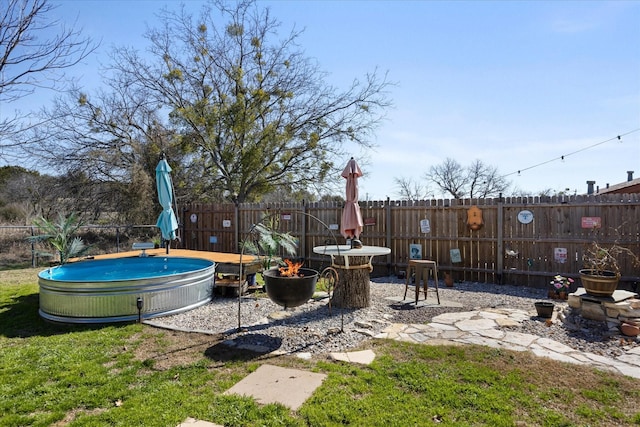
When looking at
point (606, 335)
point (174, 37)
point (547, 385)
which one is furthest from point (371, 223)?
point (174, 37)

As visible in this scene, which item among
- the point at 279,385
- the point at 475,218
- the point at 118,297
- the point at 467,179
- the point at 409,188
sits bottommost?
the point at 279,385

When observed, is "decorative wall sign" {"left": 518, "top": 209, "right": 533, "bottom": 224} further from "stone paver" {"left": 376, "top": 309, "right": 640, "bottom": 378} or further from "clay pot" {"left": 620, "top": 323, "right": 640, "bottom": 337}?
"clay pot" {"left": 620, "top": 323, "right": 640, "bottom": 337}

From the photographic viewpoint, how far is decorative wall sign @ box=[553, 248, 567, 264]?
269 inches

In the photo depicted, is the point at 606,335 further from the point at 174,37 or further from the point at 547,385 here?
Answer: the point at 174,37

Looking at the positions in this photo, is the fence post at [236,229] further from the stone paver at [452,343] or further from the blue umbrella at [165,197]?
the stone paver at [452,343]

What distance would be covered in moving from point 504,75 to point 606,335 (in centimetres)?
747

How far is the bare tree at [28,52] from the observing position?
4.34 metres

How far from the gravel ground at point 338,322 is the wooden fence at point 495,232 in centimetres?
114

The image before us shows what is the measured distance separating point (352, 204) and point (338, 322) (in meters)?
2.09

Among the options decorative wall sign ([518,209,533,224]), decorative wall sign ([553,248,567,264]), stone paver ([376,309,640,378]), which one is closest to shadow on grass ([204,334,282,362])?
stone paver ([376,309,640,378])

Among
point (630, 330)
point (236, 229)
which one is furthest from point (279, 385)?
point (236, 229)

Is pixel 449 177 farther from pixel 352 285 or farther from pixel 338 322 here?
pixel 338 322

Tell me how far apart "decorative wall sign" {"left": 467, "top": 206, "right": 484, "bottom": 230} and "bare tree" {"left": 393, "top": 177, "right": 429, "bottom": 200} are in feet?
70.3

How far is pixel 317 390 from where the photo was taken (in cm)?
279
